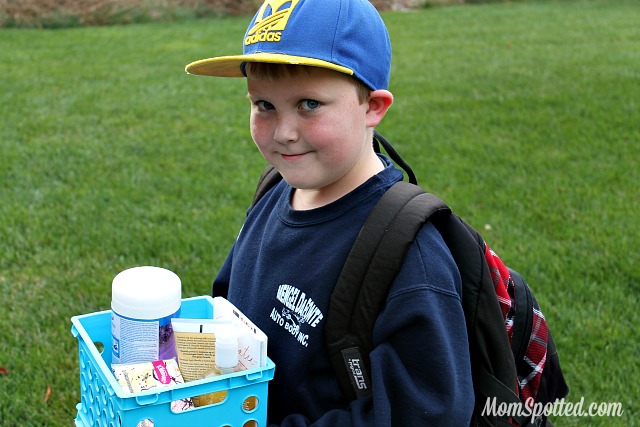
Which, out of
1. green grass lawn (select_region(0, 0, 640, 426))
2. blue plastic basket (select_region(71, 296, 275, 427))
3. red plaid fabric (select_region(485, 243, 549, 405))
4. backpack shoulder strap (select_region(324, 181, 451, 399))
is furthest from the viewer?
green grass lawn (select_region(0, 0, 640, 426))

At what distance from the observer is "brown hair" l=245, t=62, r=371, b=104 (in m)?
1.90

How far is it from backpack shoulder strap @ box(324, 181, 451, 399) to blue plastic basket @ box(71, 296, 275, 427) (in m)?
0.18

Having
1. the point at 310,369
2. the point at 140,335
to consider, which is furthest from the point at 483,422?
the point at 140,335

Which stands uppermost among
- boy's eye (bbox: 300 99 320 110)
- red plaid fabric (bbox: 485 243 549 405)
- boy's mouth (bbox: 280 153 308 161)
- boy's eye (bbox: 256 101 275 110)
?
boy's eye (bbox: 300 99 320 110)

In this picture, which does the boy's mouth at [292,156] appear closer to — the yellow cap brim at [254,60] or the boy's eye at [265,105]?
the boy's eye at [265,105]

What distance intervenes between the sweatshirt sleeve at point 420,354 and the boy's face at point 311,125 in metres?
0.31

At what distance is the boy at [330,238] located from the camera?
180cm

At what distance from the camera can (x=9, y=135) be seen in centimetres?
658

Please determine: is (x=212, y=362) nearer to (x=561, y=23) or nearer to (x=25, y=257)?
(x=25, y=257)

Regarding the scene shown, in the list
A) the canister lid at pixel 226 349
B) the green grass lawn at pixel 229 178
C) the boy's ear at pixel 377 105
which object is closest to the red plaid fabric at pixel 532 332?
the boy's ear at pixel 377 105

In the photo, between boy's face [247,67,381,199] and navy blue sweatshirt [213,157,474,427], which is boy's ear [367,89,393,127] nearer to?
boy's face [247,67,381,199]

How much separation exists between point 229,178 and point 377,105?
371 centimetres

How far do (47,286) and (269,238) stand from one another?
7.90 feet

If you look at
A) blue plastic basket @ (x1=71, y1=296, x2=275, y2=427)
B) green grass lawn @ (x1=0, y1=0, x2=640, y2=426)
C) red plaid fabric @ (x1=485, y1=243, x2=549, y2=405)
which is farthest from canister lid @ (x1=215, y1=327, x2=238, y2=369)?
green grass lawn @ (x1=0, y1=0, x2=640, y2=426)
